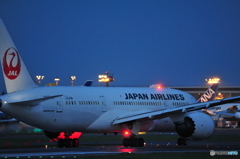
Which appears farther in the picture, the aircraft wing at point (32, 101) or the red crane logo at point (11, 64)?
the red crane logo at point (11, 64)

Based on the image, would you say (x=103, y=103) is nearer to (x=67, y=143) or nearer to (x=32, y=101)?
(x=67, y=143)

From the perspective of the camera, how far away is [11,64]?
92.5 feet

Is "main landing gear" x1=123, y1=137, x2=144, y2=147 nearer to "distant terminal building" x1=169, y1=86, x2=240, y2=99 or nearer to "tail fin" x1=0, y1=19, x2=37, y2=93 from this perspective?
"tail fin" x1=0, y1=19, x2=37, y2=93

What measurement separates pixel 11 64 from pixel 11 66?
11 centimetres

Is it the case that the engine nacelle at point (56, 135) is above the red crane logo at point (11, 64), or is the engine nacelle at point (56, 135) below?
below

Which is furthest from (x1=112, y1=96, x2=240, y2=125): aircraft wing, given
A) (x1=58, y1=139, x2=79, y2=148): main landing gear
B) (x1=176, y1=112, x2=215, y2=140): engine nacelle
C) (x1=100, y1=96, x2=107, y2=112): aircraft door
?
(x1=58, y1=139, x2=79, y2=148): main landing gear

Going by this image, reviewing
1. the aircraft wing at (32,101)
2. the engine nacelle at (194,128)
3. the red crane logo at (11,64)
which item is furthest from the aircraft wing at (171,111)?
the red crane logo at (11,64)

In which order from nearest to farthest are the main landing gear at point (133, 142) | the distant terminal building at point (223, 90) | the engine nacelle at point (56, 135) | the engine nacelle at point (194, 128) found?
the engine nacelle at point (194, 128), the main landing gear at point (133, 142), the engine nacelle at point (56, 135), the distant terminal building at point (223, 90)

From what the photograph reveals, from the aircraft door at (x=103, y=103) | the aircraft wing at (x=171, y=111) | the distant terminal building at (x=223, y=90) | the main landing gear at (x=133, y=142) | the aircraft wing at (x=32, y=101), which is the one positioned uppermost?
the distant terminal building at (x=223, y=90)

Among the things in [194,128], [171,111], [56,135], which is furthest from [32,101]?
[194,128]

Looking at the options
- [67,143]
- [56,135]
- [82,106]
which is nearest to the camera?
[82,106]

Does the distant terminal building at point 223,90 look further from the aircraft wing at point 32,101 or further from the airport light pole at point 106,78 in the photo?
the aircraft wing at point 32,101

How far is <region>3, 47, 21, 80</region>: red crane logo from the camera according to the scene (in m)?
28.1

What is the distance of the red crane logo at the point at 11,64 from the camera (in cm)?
2809
